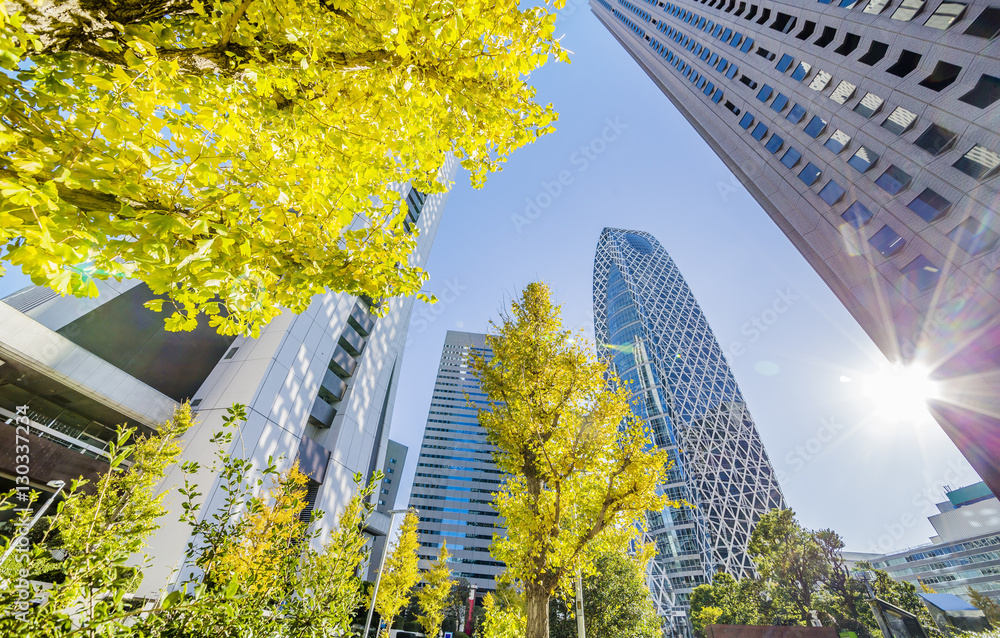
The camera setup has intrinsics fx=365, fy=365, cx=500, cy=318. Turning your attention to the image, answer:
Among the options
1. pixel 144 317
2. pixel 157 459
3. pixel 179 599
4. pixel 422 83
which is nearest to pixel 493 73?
pixel 422 83

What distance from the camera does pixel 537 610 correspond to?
6102mm

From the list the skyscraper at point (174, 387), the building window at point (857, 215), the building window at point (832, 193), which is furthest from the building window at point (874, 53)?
the skyscraper at point (174, 387)

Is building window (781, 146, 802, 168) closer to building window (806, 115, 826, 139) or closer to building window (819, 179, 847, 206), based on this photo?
building window (806, 115, 826, 139)

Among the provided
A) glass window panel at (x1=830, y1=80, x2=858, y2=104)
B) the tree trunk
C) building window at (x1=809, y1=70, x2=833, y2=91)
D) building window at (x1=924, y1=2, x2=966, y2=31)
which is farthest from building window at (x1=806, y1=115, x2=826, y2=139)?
the tree trunk

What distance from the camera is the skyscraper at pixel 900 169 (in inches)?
466

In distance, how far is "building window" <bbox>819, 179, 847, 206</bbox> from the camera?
16.8 metres

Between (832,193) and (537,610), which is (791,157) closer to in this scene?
(832,193)

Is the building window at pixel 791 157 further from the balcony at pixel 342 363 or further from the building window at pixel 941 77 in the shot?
the balcony at pixel 342 363

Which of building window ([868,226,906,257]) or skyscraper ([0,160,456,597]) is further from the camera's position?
building window ([868,226,906,257])

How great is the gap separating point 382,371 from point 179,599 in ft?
78.7

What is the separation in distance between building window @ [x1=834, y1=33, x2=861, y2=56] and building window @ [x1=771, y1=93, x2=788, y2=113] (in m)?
3.45

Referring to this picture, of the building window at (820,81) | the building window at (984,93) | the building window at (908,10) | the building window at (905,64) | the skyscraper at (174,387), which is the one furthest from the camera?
the building window at (820,81)

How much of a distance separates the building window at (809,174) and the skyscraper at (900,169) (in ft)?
0.17

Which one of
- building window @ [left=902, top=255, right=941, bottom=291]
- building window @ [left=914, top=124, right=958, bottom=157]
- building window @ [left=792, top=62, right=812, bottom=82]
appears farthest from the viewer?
building window @ [left=792, top=62, right=812, bottom=82]
